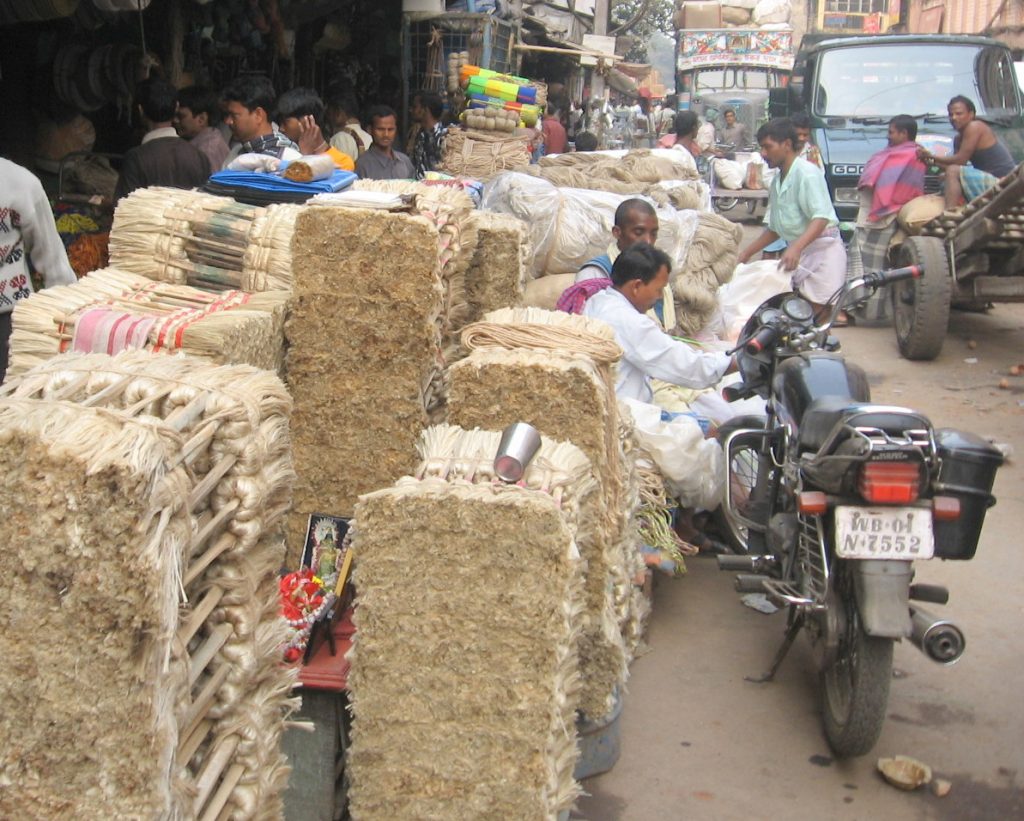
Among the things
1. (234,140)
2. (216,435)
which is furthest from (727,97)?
(216,435)

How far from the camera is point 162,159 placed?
5.57m

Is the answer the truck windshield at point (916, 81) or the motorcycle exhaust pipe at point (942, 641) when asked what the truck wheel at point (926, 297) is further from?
the motorcycle exhaust pipe at point (942, 641)

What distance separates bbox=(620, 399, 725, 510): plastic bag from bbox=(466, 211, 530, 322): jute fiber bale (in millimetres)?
636

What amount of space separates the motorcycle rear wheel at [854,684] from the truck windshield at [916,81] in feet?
31.0

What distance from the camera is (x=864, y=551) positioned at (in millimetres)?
3262

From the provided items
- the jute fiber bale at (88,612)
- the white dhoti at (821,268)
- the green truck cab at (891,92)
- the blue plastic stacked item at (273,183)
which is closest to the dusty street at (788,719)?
the jute fiber bale at (88,612)

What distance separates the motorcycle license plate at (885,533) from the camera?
3262 mm

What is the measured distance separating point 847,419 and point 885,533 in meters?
0.34

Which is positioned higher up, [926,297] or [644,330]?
[644,330]

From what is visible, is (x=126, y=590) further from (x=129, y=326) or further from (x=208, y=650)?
(x=129, y=326)

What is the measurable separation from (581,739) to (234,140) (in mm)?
4529

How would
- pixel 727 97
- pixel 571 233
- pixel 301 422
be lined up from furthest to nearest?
pixel 727 97
pixel 571 233
pixel 301 422

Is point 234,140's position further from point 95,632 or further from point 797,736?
point 95,632

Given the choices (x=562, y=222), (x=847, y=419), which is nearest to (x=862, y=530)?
(x=847, y=419)
